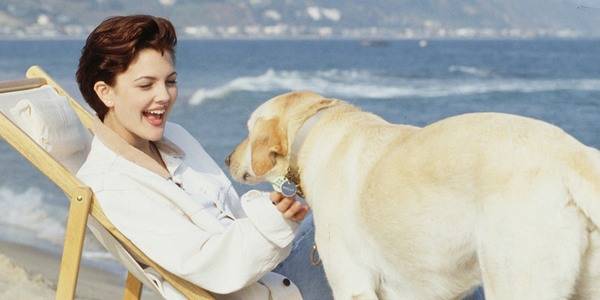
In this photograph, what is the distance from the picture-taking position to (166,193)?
289cm

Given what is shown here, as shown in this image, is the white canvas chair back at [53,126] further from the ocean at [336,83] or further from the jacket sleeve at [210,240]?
the ocean at [336,83]

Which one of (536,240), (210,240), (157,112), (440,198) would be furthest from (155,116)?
(536,240)

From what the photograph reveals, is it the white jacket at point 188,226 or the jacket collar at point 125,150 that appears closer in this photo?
the white jacket at point 188,226

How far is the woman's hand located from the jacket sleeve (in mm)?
15

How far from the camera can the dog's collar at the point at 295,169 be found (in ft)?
8.73

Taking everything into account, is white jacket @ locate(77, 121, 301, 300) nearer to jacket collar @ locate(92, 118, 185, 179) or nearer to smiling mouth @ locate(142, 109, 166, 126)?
jacket collar @ locate(92, 118, 185, 179)

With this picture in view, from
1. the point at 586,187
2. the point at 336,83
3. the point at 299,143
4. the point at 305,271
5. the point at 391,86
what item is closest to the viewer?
the point at 586,187

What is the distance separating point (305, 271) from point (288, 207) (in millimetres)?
631

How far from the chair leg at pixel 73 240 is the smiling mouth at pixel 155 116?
1.39 feet

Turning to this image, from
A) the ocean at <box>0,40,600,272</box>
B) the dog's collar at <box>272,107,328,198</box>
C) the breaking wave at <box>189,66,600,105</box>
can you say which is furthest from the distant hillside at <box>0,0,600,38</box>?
the dog's collar at <box>272,107,328,198</box>

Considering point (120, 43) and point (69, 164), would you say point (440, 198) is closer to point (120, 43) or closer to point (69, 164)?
point (120, 43)

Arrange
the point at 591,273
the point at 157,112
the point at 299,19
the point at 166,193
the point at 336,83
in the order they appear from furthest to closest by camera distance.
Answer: the point at 299,19 < the point at 336,83 < the point at 157,112 < the point at 166,193 < the point at 591,273

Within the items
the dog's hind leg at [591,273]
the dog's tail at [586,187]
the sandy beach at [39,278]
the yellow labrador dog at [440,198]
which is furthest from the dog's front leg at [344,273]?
the sandy beach at [39,278]

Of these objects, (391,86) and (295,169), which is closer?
(295,169)
